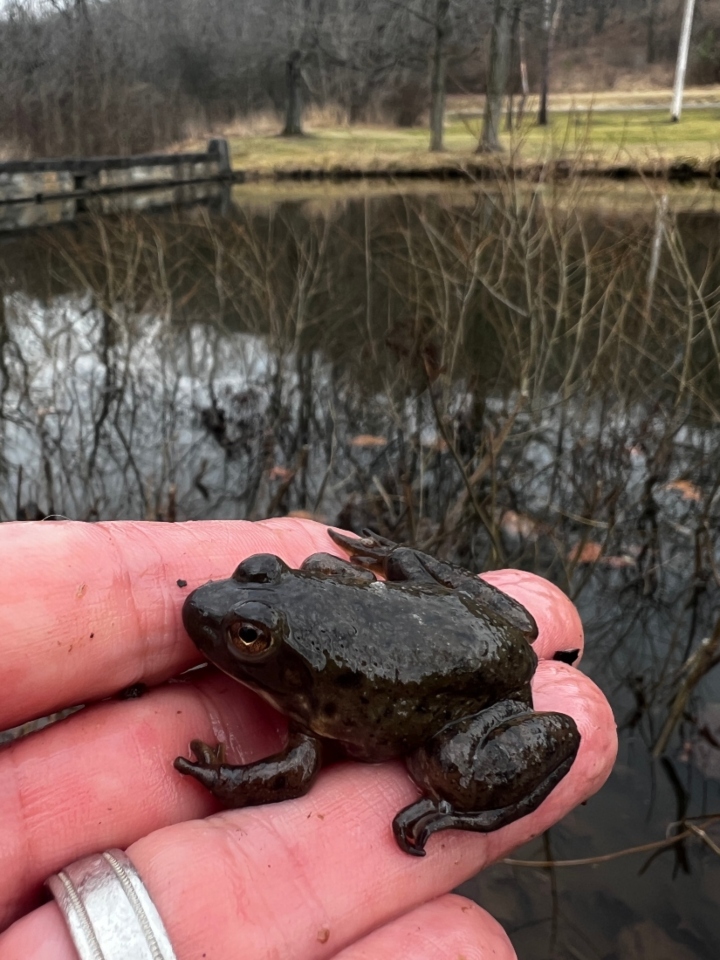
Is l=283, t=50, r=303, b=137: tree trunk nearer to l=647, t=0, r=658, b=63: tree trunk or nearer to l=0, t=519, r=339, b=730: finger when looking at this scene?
l=647, t=0, r=658, b=63: tree trunk

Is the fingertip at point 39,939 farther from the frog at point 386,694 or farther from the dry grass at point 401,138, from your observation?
the dry grass at point 401,138

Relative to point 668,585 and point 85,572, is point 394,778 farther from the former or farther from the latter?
point 668,585

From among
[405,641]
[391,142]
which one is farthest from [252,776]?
[391,142]

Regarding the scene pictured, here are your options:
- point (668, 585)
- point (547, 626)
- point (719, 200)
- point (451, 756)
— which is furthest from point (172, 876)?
point (719, 200)

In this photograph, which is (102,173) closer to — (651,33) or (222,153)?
(222,153)

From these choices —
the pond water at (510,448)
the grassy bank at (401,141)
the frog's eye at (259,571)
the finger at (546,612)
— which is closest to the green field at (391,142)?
the grassy bank at (401,141)

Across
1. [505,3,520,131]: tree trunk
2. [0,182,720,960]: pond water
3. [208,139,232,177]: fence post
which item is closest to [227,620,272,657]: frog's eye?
[0,182,720,960]: pond water
